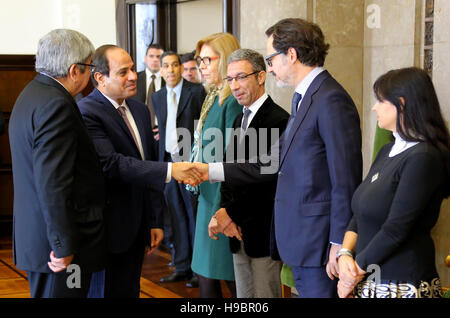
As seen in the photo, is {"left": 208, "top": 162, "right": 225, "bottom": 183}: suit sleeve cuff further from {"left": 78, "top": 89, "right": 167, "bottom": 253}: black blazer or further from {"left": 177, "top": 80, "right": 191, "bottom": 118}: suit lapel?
{"left": 177, "top": 80, "right": 191, "bottom": 118}: suit lapel

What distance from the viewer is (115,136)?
3111mm

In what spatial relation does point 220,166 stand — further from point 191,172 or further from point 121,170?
point 121,170

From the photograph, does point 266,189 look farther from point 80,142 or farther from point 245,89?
point 80,142

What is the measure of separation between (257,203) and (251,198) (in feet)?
0.13

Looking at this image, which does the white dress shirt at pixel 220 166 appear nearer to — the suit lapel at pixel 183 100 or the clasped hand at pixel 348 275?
the clasped hand at pixel 348 275

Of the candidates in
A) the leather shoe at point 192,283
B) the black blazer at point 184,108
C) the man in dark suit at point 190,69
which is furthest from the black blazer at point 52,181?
the man in dark suit at point 190,69

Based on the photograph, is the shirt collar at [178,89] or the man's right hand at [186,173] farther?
the shirt collar at [178,89]

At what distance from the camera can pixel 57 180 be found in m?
2.52

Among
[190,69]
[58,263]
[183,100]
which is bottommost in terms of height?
[58,263]

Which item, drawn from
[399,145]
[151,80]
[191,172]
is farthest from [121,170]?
[151,80]

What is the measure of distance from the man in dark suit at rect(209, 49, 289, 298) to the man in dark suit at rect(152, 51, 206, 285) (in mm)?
1919

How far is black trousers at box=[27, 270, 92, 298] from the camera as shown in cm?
264

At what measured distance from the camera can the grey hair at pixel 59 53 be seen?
2.71m

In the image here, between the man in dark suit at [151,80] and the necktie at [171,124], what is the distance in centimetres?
58
